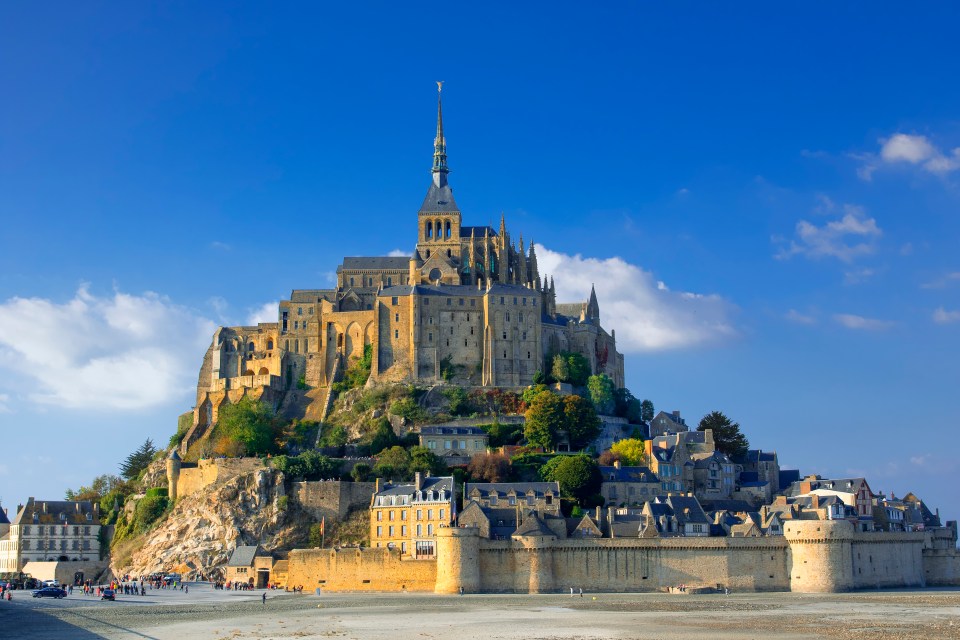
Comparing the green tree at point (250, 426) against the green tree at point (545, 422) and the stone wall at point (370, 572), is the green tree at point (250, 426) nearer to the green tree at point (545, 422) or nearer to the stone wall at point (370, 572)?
the green tree at point (545, 422)

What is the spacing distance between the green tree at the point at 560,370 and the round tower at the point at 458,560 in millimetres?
29348

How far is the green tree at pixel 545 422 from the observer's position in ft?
296

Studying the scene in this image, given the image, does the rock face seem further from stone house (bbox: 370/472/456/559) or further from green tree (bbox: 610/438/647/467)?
green tree (bbox: 610/438/647/467)

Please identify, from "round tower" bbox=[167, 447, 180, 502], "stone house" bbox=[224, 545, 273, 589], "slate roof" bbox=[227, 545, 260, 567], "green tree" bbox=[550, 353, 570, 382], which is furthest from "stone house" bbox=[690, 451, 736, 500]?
"round tower" bbox=[167, 447, 180, 502]

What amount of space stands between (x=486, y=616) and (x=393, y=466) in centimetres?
2848

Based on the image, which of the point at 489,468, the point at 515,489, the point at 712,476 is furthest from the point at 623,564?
the point at 712,476

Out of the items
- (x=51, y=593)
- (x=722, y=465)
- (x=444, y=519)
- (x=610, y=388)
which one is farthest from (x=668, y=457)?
(x=51, y=593)

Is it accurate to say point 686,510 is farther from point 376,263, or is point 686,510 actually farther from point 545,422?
point 376,263

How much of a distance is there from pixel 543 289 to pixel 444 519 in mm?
37101

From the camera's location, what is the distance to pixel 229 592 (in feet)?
242

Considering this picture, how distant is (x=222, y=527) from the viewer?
270ft

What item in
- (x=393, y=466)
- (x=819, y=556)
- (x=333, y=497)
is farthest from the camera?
(x=393, y=466)

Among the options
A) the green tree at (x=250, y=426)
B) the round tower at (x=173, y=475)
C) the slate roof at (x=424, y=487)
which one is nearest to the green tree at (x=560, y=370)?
the slate roof at (x=424, y=487)

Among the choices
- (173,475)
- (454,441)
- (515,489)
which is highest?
(454,441)
